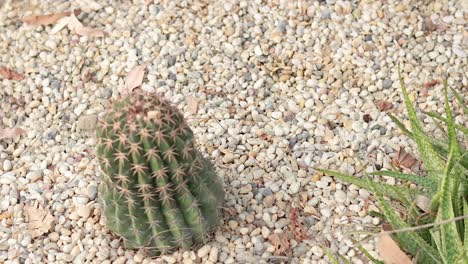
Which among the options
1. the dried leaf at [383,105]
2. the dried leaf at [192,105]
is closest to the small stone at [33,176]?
the dried leaf at [192,105]

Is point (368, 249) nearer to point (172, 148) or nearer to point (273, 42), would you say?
point (172, 148)

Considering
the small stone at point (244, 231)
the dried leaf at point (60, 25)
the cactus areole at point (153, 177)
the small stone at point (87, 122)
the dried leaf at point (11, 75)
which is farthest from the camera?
the dried leaf at point (60, 25)

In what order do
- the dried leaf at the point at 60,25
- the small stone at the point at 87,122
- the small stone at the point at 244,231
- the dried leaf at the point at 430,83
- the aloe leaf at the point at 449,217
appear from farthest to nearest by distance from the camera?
1. the dried leaf at the point at 60,25
2. the dried leaf at the point at 430,83
3. the small stone at the point at 87,122
4. the small stone at the point at 244,231
5. the aloe leaf at the point at 449,217

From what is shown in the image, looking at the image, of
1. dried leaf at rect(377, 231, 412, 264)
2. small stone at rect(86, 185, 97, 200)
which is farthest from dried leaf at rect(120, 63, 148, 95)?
dried leaf at rect(377, 231, 412, 264)

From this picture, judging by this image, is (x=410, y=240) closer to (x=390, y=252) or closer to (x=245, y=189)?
(x=390, y=252)

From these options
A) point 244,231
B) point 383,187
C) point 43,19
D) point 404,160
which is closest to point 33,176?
point 244,231

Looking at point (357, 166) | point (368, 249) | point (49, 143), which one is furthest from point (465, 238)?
point (49, 143)

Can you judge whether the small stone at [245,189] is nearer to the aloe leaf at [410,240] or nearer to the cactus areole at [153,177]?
the cactus areole at [153,177]

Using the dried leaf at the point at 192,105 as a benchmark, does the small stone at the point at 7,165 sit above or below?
below
